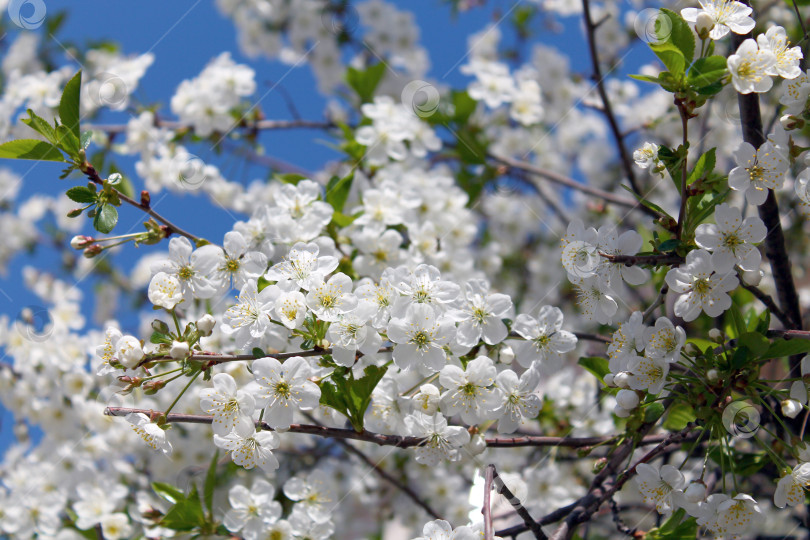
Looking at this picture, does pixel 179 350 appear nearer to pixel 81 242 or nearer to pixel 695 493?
pixel 81 242

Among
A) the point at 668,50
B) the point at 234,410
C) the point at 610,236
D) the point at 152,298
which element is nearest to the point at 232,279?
the point at 152,298

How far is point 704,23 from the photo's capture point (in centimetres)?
118

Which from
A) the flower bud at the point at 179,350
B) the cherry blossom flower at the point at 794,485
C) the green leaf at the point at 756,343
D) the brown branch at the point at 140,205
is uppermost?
the brown branch at the point at 140,205

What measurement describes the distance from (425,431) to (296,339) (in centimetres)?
37

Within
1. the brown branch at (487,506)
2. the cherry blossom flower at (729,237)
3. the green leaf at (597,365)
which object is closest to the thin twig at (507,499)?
the brown branch at (487,506)

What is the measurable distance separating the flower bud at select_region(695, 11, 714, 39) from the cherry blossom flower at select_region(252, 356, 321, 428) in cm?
100

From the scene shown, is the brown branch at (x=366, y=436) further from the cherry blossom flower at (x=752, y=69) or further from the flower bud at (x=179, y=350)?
the cherry blossom flower at (x=752, y=69)

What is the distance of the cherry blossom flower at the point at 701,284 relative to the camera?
1.16 metres

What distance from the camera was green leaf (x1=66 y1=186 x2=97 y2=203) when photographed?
1.30 meters

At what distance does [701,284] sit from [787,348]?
0.19 m

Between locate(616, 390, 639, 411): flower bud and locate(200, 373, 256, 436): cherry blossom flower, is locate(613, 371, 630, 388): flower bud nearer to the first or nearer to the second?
locate(616, 390, 639, 411): flower bud

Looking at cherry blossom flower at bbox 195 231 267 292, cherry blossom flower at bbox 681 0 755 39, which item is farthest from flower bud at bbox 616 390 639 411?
cherry blossom flower at bbox 195 231 267 292

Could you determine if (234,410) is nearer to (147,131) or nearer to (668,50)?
(668,50)

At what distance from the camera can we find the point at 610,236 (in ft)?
3.98
